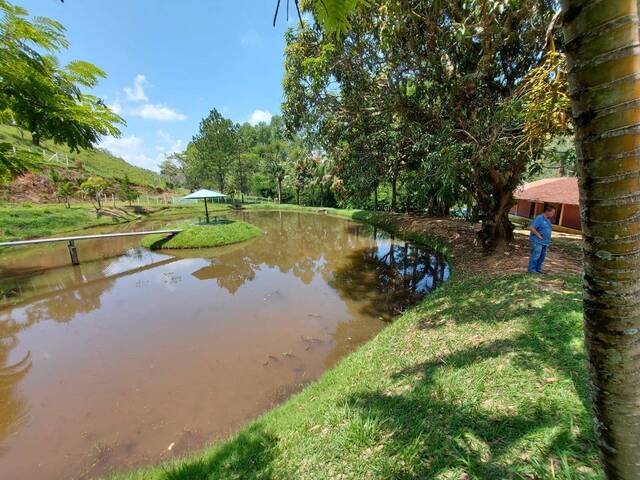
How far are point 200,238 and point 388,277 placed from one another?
385 inches

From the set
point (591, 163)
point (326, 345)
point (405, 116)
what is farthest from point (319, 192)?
point (591, 163)

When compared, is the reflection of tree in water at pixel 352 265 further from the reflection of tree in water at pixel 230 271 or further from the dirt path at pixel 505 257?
the dirt path at pixel 505 257

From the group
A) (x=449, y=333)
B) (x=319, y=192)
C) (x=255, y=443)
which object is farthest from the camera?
(x=319, y=192)

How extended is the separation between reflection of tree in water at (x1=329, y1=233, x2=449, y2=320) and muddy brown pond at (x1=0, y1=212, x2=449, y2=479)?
0.19ft

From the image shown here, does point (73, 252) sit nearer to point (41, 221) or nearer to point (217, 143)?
point (41, 221)

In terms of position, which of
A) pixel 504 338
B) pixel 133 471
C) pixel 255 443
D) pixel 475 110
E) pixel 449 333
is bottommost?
pixel 133 471

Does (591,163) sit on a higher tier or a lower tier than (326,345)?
higher

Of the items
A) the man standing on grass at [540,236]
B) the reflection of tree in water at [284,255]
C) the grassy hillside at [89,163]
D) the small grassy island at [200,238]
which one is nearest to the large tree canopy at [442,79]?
the man standing on grass at [540,236]

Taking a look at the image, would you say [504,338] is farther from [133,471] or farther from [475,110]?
[475,110]

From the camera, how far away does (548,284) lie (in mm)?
4793

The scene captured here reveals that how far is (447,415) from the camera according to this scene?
235 centimetres

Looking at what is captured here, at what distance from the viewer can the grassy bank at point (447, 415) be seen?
1874 mm

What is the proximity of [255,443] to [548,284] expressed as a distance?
5.30 meters

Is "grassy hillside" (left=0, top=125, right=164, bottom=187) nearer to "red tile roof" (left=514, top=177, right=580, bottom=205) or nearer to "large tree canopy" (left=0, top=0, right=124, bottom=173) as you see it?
"large tree canopy" (left=0, top=0, right=124, bottom=173)
